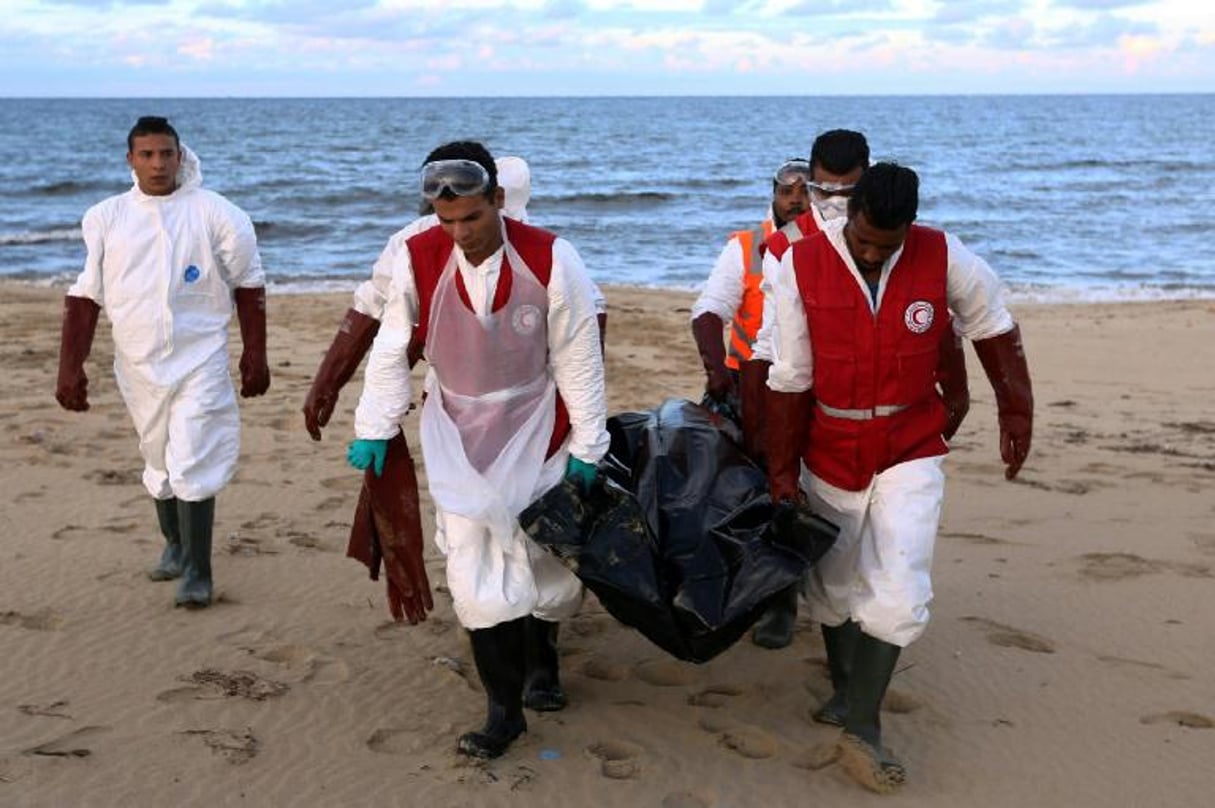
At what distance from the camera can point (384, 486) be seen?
4566 mm

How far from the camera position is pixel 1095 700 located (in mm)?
5016

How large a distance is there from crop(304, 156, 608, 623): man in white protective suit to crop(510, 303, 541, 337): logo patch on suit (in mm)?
270

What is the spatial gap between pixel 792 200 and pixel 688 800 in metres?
2.33

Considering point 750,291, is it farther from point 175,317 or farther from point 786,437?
point 175,317

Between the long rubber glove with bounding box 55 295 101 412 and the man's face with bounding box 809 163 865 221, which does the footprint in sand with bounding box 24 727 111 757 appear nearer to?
the long rubber glove with bounding box 55 295 101 412

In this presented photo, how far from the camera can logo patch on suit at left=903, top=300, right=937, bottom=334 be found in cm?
417

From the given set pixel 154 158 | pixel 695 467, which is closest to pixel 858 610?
pixel 695 467

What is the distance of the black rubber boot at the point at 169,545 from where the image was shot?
6.13m

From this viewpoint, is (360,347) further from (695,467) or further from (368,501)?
(695,467)

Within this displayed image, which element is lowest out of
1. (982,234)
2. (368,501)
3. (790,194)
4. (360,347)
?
(982,234)

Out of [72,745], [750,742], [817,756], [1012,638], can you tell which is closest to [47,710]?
[72,745]

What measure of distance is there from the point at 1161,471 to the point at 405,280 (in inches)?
206

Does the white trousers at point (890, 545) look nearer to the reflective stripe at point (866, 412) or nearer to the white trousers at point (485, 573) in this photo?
the reflective stripe at point (866, 412)

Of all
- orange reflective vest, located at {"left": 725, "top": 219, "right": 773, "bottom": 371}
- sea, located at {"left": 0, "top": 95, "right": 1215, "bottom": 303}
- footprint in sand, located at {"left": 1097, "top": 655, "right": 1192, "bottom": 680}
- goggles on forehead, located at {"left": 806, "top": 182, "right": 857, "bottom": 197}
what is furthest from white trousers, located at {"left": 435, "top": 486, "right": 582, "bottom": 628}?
sea, located at {"left": 0, "top": 95, "right": 1215, "bottom": 303}
